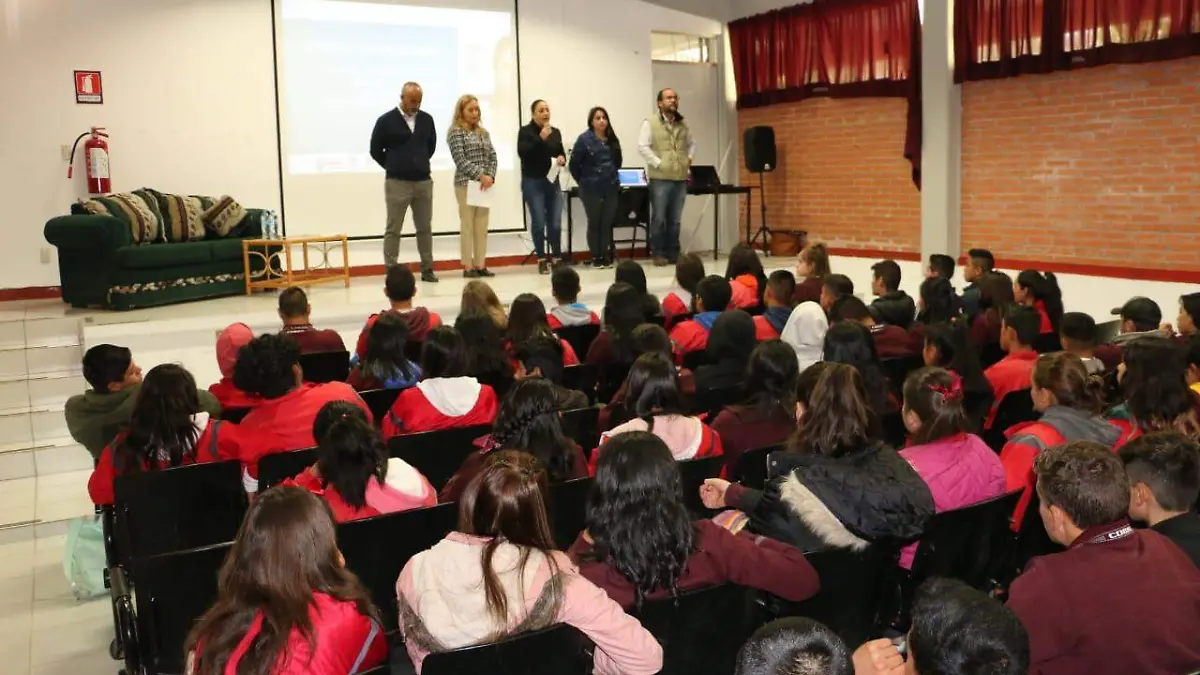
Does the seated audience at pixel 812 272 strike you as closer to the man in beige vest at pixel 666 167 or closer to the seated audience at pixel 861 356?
the seated audience at pixel 861 356

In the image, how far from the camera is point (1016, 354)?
416 cm

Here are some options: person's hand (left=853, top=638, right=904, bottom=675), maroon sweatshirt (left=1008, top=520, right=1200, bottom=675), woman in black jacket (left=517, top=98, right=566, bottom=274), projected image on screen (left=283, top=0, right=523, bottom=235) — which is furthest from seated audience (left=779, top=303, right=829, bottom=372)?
projected image on screen (left=283, top=0, right=523, bottom=235)

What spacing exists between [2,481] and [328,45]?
16.5 ft

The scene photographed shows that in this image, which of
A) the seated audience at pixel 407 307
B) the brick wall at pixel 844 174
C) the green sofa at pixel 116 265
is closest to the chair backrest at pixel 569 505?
the seated audience at pixel 407 307

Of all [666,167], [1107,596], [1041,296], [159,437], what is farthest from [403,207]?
[1107,596]

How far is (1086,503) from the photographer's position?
2.08 meters

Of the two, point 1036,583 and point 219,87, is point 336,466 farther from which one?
point 219,87

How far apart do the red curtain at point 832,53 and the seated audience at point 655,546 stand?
784 cm

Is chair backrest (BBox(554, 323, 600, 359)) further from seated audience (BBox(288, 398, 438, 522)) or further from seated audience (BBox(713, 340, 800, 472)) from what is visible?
seated audience (BBox(288, 398, 438, 522))

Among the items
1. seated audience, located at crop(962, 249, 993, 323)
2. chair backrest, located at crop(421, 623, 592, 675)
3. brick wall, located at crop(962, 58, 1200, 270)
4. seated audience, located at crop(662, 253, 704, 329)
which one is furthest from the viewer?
brick wall, located at crop(962, 58, 1200, 270)

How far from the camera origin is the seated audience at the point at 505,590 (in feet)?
6.24

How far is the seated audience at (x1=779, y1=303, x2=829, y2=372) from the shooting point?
183 inches

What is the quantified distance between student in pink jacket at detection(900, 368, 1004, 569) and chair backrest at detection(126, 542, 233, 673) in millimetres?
1711

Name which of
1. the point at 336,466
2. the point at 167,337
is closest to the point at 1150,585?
the point at 336,466
